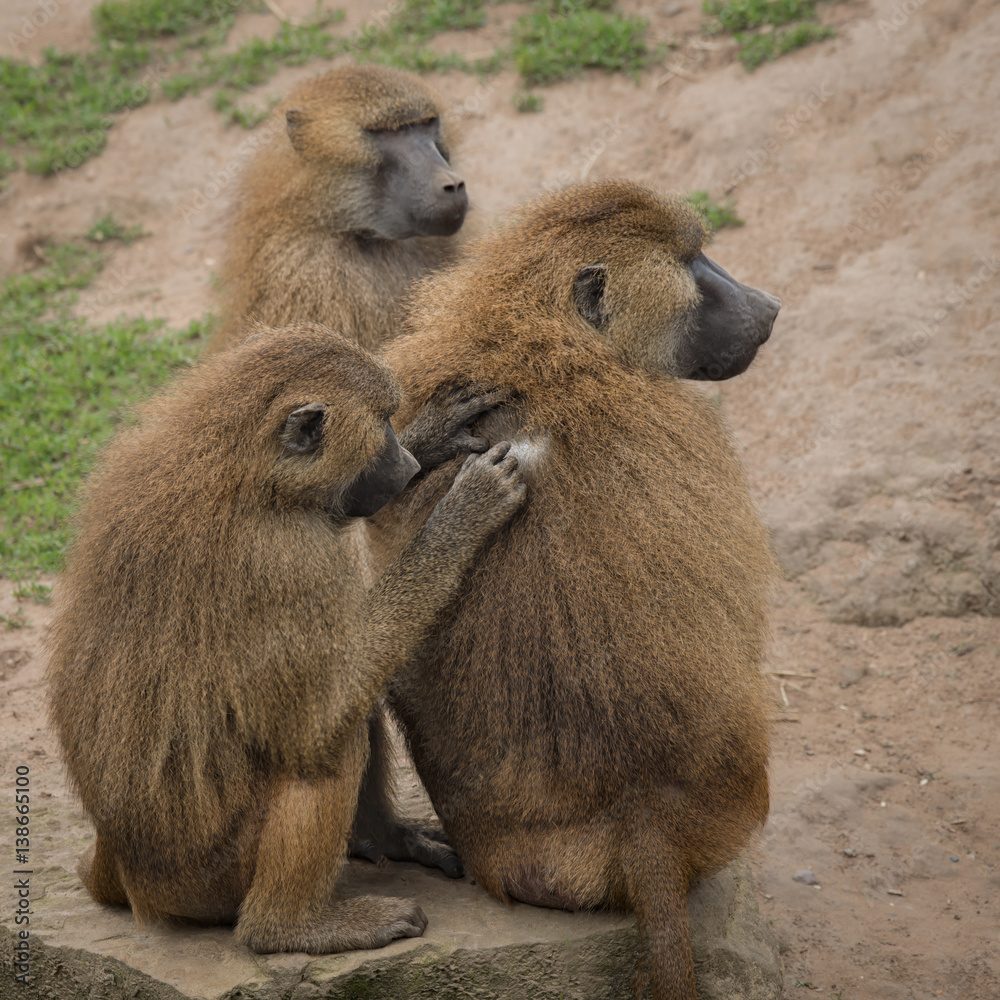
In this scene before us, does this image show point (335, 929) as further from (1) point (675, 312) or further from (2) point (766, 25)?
(2) point (766, 25)

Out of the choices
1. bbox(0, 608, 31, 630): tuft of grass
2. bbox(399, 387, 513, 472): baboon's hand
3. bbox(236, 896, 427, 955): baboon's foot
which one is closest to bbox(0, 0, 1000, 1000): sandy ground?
bbox(0, 608, 31, 630): tuft of grass

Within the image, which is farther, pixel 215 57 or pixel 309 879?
pixel 215 57

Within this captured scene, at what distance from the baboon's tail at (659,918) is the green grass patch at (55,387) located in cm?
362

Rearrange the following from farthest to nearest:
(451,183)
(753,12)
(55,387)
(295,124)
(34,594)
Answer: (753,12), (55,387), (34,594), (295,124), (451,183)

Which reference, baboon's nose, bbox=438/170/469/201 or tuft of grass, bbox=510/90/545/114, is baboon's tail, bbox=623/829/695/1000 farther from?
tuft of grass, bbox=510/90/545/114

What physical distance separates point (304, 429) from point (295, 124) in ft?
9.12

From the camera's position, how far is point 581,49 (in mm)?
8234

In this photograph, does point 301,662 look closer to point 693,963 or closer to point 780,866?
point 693,963

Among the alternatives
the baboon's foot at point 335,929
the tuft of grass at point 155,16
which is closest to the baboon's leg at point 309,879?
the baboon's foot at point 335,929

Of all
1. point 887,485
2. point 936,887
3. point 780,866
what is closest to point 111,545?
point 780,866

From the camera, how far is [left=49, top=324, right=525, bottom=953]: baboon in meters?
2.97

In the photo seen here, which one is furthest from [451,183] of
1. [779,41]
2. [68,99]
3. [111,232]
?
[68,99]

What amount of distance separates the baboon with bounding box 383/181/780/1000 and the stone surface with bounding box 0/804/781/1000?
0.12 metres

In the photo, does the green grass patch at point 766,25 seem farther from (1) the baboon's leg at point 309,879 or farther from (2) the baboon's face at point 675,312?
(1) the baboon's leg at point 309,879
